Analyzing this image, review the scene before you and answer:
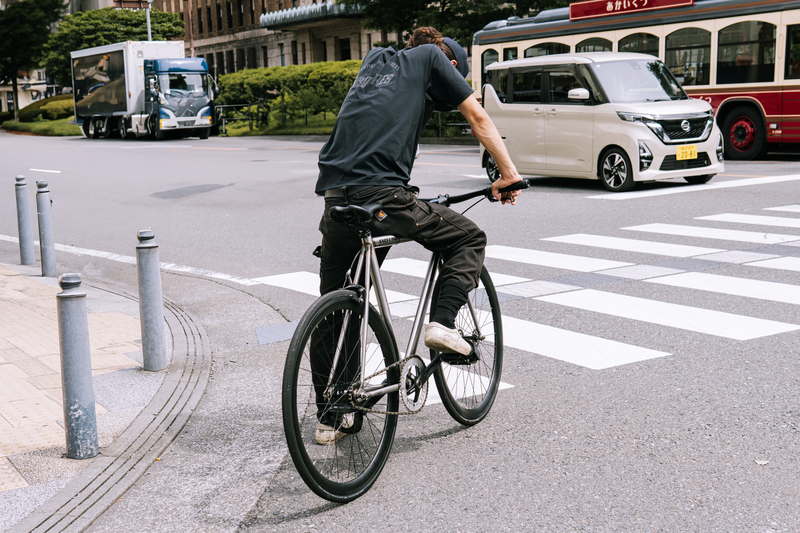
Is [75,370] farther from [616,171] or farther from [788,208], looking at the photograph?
[616,171]

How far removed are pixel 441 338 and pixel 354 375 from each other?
16.4 inches

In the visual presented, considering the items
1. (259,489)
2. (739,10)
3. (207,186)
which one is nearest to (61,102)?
(207,186)

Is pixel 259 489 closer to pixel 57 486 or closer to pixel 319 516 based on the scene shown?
pixel 319 516

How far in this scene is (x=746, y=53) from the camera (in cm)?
1798

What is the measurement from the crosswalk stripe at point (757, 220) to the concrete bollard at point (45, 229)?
721 cm

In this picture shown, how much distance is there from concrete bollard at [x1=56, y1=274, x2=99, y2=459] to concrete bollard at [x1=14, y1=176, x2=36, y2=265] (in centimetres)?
562

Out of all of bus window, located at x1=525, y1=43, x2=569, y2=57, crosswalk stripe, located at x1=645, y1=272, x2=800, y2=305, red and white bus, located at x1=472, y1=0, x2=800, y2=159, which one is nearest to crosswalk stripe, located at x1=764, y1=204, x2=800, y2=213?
crosswalk stripe, located at x1=645, y1=272, x2=800, y2=305

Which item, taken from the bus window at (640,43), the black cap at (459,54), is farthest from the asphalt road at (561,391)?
the bus window at (640,43)

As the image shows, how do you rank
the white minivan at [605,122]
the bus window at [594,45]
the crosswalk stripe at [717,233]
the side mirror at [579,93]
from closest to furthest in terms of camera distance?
the crosswalk stripe at [717,233]
the white minivan at [605,122]
the side mirror at [579,93]
the bus window at [594,45]

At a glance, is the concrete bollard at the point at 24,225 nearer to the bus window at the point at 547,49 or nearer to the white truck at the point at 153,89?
the bus window at the point at 547,49

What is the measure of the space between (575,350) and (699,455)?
5.83ft

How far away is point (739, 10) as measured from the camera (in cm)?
1780

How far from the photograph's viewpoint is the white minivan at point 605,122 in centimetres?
1368

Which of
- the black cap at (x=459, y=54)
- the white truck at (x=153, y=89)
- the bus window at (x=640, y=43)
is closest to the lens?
the black cap at (x=459, y=54)
